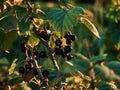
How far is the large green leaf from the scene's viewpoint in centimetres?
224

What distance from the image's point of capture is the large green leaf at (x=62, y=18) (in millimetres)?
2238

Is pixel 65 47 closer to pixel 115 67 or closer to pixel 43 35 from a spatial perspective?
pixel 43 35

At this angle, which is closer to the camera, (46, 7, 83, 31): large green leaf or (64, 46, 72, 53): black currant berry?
(46, 7, 83, 31): large green leaf

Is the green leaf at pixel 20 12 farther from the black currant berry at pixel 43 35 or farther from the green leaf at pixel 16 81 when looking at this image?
the green leaf at pixel 16 81

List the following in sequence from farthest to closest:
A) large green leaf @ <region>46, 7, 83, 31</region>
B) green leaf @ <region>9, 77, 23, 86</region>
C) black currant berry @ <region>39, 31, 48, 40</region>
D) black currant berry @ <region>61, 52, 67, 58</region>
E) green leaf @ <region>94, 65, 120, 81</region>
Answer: green leaf @ <region>9, 77, 23, 86</region>, black currant berry @ <region>61, 52, 67, 58</region>, black currant berry @ <region>39, 31, 48, 40</region>, large green leaf @ <region>46, 7, 83, 31</region>, green leaf @ <region>94, 65, 120, 81</region>

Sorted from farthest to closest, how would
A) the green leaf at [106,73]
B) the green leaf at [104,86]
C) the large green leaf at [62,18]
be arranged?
the large green leaf at [62,18], the green leaf at [104,86], the green leaf at [106,73]

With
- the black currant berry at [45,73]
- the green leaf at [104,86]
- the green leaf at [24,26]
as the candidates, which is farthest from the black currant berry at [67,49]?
the green leaf at [104,86]

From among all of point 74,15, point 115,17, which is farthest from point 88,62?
point 115,17

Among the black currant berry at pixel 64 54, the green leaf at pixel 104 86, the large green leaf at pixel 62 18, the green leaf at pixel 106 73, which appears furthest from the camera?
the black currant berry at pixel 64 54

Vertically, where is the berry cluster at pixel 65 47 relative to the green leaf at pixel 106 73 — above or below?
above

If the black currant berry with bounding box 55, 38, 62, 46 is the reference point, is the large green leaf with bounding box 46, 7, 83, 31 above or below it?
above

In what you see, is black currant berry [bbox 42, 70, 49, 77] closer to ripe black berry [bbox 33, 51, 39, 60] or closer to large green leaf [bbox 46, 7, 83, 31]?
ripe black berry [bbox 33, 51, 39, 60]

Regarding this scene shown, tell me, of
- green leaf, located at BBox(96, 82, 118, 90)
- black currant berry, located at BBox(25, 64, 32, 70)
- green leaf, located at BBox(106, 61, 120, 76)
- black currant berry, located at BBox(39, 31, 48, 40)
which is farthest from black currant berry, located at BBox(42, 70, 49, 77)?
green leaf, located at BBox(106, 61, 120, 76)

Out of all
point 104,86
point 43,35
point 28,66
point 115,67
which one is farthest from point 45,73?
point 115,67
